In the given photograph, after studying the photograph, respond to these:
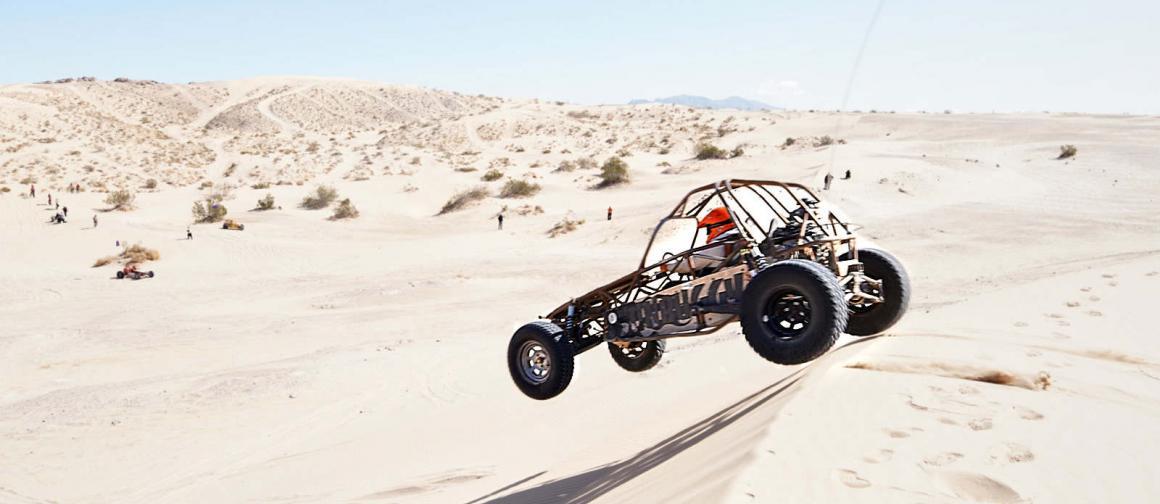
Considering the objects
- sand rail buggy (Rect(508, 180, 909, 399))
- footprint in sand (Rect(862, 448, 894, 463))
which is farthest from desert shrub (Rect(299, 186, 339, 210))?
footprint in sand (Rect(862, 448, 894, 463))

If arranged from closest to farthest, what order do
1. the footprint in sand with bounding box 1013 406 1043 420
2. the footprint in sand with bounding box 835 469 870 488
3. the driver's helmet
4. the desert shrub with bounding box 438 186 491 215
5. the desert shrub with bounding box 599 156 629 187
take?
the footprint in sand with bounding box 835 469 870 488, the footprint in sand with bounding box 1013 406 1043 420, the driver's helmet, the desert shrub with bounding box 438 186 491 215, the desert shrub with bounding box 599 156 629 187

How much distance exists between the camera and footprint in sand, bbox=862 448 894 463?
185 inches

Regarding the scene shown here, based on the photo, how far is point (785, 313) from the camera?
5.93 meters

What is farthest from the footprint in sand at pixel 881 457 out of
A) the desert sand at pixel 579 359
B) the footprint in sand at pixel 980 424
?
the footprint in sand at pixel 980 424

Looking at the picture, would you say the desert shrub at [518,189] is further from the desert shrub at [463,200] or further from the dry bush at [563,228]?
the dry bush at [563,228]

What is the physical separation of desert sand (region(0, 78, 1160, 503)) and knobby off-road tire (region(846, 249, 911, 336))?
1.36 feet

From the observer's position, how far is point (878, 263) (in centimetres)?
706

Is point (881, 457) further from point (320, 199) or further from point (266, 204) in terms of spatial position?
point (266, 204)

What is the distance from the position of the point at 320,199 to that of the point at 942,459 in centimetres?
3979

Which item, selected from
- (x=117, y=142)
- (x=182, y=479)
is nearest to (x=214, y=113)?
(x=117, y=142)

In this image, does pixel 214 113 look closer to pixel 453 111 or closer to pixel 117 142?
pixel 453 111

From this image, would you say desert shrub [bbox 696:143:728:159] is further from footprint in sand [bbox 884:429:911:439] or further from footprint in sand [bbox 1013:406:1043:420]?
footprint in sand [bbox 884:429:911:439]

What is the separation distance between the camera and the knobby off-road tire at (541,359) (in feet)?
25.2

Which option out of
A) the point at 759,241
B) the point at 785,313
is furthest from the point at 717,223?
the point at 785,313
